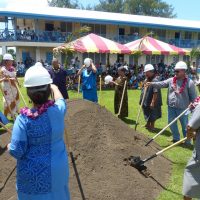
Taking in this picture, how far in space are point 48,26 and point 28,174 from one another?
95.8 feet

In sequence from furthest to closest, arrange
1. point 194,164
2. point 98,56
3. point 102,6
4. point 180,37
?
point 102,6 < point 180,37 < point 98,56 < point 194,164

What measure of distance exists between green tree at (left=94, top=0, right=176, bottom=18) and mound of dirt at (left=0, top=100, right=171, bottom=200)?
64945 mm

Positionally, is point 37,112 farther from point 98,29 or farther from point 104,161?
point 98,29

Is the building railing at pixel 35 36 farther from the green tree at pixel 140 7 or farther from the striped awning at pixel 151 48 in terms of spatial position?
the green tree at pixel 140 7

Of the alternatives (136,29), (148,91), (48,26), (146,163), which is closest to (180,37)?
(136,29)

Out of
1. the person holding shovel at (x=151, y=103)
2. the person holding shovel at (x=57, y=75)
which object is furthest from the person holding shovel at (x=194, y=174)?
the person holding shovel at (x=57, y=75)

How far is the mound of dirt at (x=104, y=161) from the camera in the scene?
473cm

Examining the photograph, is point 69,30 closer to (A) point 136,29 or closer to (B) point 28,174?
(A) point 136,29

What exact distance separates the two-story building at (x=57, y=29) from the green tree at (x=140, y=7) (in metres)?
33.8

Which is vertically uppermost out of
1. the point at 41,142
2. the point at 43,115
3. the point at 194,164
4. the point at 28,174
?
the point at 43,115

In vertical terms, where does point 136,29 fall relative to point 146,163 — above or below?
above

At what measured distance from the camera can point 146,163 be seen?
5.75 metres

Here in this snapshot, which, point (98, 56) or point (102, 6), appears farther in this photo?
point (102, 6)

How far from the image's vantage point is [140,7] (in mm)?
68500
